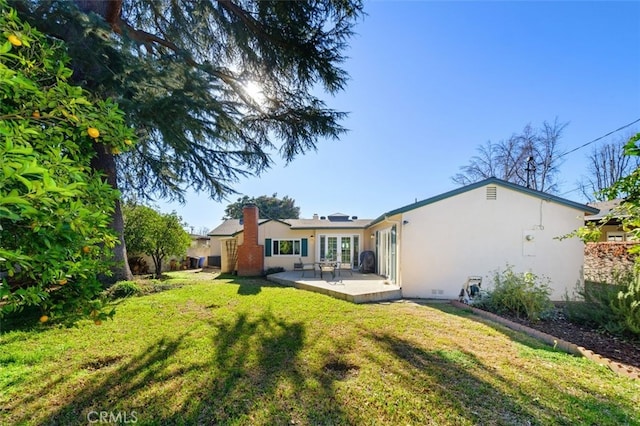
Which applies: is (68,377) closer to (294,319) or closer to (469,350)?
(294,319)

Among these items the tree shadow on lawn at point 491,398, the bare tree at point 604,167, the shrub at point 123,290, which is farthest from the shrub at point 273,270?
the bare tree at point 604,167

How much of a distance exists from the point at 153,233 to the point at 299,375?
14.6 meters

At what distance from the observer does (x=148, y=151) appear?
31.3 feet

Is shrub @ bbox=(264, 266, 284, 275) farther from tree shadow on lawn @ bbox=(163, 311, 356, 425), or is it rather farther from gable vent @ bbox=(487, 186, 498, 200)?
gable vent @ bbox=(487, 186, 498, 200)

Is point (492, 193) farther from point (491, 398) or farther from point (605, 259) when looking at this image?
point (491, 398)

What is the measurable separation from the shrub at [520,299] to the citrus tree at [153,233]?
1570cm

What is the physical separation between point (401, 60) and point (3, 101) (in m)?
10.0

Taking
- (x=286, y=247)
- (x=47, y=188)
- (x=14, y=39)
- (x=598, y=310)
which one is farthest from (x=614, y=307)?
(x=286, y=247)

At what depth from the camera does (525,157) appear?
976 inches

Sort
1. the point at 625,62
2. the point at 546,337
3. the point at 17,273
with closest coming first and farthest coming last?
1. the point at 17,273
2. the point at 546,337
3. the point at 625,62

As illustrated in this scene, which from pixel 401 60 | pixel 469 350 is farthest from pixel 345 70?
pixel 469 350

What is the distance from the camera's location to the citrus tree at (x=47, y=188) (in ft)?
4.27

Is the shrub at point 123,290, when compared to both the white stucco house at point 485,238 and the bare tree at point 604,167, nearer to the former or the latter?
the white stucco house at point 485,238

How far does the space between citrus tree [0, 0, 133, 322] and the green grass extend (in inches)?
87.1
